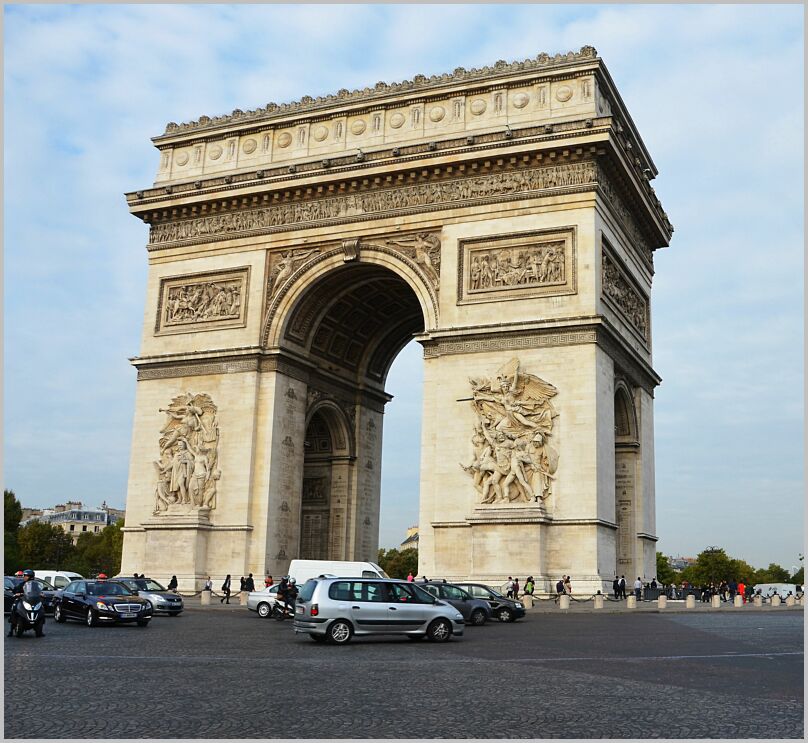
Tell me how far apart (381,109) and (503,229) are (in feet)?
22.6

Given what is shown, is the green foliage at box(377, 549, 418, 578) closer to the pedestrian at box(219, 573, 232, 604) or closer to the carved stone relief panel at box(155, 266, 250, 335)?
the carved stone relief panel at box(155, 266, 250, 335)

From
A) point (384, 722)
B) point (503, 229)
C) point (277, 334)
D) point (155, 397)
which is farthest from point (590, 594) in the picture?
point (384, 722)

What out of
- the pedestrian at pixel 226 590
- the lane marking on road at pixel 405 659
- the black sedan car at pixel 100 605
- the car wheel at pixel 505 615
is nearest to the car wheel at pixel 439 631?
the lane marking on road at pixel 405 659

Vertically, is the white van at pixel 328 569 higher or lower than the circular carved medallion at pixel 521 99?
lower

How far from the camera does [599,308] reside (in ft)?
97.1

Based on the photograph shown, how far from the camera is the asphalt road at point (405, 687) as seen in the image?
8203 mm

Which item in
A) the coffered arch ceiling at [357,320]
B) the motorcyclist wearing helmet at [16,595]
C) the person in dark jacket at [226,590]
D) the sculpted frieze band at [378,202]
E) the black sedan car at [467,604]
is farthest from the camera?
the coffered arch ceiling at [357,320]

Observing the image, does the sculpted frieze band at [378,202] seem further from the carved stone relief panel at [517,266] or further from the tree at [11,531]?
the tree at [11,531]

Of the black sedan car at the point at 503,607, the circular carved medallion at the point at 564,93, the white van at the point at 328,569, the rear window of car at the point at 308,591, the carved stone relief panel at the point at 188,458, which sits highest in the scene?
the circular carved medallion at the point at 564,93

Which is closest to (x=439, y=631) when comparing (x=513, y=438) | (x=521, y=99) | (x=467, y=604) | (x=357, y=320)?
(x=467, y=604)

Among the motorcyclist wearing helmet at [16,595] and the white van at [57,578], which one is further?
the white van at [57,578]

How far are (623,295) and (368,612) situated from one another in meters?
19.8

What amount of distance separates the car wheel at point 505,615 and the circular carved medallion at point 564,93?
660 inches

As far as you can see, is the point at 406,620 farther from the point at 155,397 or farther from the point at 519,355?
the point at 155,397
